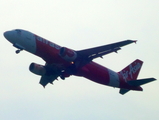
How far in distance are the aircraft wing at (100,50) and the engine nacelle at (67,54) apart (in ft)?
4.55

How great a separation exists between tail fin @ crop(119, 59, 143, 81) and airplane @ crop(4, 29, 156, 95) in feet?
2.63

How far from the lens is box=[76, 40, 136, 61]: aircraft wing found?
172ft

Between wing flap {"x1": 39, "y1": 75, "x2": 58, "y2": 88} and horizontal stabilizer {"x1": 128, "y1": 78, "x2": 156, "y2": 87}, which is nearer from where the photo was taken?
horizontal stabilizer {"x1": 128, "y1": 78, "x2": 156, "y2": 87}

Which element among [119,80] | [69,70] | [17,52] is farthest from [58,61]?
[119,80]

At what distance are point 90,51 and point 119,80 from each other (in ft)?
28.8

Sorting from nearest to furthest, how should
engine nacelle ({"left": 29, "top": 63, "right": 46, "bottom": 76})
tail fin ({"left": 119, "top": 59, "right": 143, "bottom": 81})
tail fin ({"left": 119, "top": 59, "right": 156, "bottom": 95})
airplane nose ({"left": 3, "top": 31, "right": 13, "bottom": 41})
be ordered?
airplane nose ({"left": 3, "top": 31, "right": 13, "bottom": 41}) → engine nacelle ({"left": 29, "top": 63, "right": 46, "bottom": 76}) → tail fin ({"left": 119, "top": 59, "right": 156, "bottom": 95}) → tail fin ({"left": 119, "top": 59, "right": 143, "bottom": 81})

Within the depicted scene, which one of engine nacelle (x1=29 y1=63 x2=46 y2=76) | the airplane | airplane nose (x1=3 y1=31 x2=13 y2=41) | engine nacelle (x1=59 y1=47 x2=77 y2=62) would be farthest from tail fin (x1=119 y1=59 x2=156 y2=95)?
airplane nose (x1=3 y1=31 x2=13 y2=41)

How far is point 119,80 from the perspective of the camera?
6088 centimetres

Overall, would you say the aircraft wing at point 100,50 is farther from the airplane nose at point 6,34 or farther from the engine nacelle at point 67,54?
the airplane nose at point 6,34

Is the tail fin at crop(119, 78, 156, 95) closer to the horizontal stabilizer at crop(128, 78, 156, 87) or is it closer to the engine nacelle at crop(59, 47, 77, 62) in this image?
the horizontal stabilizer at crop(128, 78, 156, 87)

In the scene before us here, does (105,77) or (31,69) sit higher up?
(31,69)

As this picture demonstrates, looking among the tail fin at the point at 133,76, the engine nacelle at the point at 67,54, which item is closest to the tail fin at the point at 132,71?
Answer: the tail fin at the point at 133,76

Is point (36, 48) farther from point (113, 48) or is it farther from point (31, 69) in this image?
point (113, 48)

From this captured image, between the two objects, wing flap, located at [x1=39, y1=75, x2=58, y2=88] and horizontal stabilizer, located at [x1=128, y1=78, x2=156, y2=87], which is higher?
wing flap, located at [x1=39, y1=75, x2=58, y2=88]
